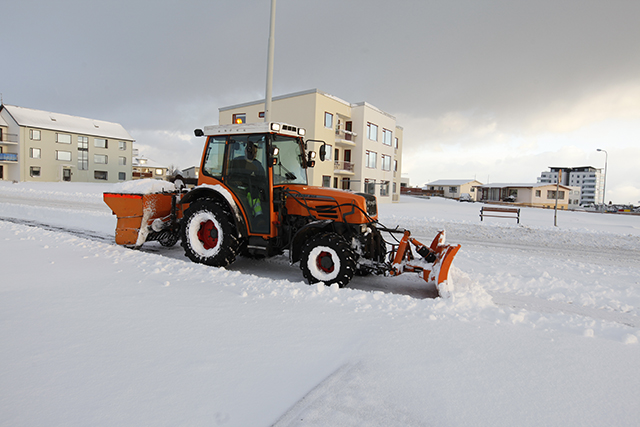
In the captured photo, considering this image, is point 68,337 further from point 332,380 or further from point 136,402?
point 332,380

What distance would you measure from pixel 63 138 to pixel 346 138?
3463 centimetres

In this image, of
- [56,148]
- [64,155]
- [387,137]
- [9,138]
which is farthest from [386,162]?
[9,138]

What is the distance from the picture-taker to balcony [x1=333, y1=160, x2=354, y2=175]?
30.2 m

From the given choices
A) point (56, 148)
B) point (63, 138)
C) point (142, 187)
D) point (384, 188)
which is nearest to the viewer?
point (142, 187)

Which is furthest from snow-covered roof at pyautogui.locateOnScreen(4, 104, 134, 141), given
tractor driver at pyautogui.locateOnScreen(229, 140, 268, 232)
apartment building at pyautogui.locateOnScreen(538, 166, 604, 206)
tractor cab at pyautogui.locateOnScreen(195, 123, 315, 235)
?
apartment building at pyautogui.locateOnScreen(538, 166, 604, 206)

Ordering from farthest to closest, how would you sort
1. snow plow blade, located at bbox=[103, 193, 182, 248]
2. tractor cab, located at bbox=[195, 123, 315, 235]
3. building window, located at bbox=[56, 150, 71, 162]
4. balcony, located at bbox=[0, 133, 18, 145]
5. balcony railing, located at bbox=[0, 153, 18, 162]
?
building window, located at bbox=[56, 150, 71, 162] → balcony, located at bbox=[0, 133, 18, 145] → balcony railing, located at bbox=[0, 153, 18, 162] → snow plow blade, located at bbox=[103, 193, 182, 248] → tractor cab, located at bbox=[195, 123, 315, 235]

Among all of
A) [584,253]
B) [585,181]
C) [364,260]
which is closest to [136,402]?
[364,260]

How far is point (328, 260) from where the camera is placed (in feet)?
17.1

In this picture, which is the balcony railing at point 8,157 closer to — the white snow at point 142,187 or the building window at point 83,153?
the building window at point 83,153

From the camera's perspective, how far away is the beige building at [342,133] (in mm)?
27391

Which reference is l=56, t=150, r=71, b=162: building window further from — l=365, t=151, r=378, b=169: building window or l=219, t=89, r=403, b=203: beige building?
l=365, t=151, r=378, b=169: building window

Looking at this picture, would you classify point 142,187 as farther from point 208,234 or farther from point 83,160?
point 83,160

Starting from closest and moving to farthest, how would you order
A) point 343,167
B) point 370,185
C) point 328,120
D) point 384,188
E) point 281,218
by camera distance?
point 281,218 → point 328,120 → point 343,167 → point 370,185 → point 384,188

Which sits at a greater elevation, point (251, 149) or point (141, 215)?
point (251, 149)
